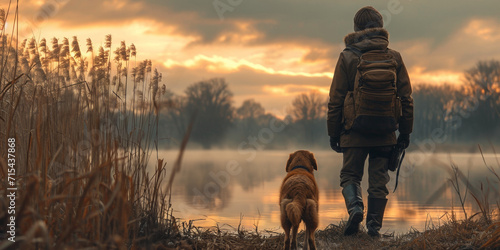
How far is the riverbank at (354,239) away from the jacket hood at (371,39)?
2171 millimetres

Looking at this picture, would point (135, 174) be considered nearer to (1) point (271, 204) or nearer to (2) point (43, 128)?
(2) point (43, 128)

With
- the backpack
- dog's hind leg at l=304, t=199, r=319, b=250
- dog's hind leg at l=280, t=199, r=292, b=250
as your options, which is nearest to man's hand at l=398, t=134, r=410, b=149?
the backpack

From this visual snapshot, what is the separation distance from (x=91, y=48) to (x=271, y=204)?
5.02 m

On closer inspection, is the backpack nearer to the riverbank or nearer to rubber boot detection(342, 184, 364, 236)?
rubber boot detection(342, 184, 364, 236)

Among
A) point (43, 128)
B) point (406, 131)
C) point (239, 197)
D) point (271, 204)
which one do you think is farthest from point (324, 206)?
point (43, 128)

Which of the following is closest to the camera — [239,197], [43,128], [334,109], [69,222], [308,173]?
[69,222]

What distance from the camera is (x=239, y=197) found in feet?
35.9

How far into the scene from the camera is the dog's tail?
4.41 metres

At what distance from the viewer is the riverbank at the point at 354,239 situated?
4074mm

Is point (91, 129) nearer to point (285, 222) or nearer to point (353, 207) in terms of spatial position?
point (285, 222)

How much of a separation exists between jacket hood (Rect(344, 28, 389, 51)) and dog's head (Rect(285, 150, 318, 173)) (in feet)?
4.77

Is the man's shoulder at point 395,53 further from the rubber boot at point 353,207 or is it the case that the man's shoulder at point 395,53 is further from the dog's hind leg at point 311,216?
the dog's hind leg at point 311,216

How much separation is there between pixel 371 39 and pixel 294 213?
2.55 m

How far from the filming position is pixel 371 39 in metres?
5.86
